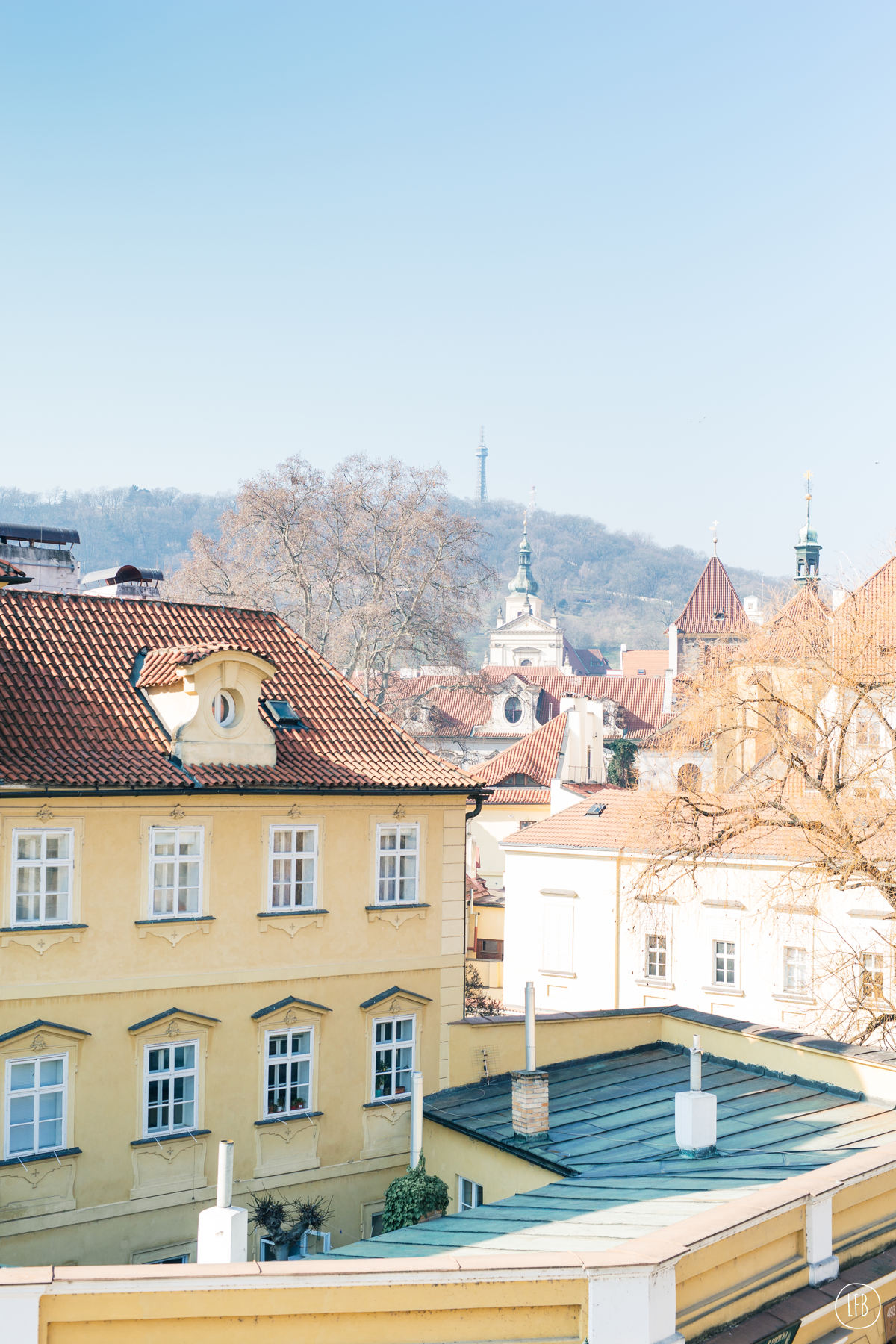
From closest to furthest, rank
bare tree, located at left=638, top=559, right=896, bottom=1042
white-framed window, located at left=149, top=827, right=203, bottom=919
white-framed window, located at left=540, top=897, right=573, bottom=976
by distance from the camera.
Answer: white-framed window, located at left=149, top=827, right=203, bottom=919, bare tree, located at left=638, top=559, right=896, bottom=1042, white-framed window, located at left=540, top=897, right=573, bottom=976

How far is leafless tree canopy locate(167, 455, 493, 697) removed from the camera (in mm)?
48469

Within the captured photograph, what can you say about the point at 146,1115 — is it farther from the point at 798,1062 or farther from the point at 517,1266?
the point at 517,1266

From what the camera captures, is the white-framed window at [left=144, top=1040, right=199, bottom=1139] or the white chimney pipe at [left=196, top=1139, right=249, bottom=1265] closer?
the white chimney pipe at [left=196, top=1139, right=249, bottom=1265]

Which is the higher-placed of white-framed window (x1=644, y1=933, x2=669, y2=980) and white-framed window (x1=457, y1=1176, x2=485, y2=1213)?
white-framed window (x1=457, y1=1176, x2=485, y2=1213)

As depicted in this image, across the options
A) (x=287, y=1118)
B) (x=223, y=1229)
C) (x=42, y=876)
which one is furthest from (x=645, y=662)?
(x=223, y=1229)

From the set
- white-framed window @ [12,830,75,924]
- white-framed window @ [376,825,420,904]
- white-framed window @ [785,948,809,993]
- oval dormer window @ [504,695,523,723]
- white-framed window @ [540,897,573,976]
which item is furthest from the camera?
oval dormer window @ [504,695,523,723]

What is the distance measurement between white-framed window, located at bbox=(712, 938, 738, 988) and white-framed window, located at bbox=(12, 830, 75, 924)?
64.9 ft

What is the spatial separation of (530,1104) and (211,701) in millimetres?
6627

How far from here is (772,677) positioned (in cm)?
2277

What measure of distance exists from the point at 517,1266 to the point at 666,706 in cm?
8536

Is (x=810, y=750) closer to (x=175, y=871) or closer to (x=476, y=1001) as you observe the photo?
(x=175, y=871)

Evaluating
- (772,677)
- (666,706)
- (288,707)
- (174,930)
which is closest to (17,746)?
(174,930)

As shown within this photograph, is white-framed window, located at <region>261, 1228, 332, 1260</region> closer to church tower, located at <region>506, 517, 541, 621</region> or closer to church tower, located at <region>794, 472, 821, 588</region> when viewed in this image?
A: church tower, located at <region>794, 472, 821, 588</region>

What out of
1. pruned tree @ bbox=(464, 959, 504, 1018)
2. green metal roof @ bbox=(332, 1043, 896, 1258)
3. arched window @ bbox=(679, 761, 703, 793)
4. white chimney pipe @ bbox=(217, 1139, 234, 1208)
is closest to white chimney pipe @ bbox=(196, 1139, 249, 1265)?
white chimney pipe @ bbox=(217, 1139, 234, 1208)
